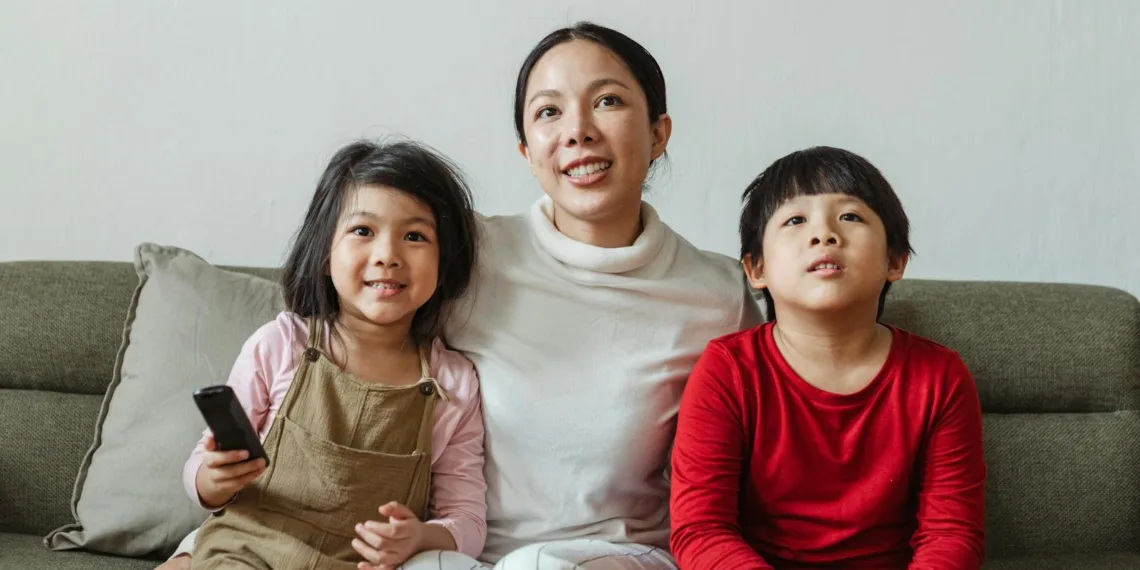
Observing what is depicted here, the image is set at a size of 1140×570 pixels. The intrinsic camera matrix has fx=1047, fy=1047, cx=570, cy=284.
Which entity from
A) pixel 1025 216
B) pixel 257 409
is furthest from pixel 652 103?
pixel 1025 216

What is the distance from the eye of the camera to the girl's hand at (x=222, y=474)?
1.30 metres

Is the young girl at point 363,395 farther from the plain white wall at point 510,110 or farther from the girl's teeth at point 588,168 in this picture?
the plain white wall at point 510,110

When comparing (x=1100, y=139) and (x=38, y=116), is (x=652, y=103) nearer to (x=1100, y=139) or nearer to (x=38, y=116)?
(x=1100, y=139)

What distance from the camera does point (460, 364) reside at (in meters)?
1.60

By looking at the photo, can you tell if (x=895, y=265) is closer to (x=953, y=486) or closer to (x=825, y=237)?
(x=825, y=237)

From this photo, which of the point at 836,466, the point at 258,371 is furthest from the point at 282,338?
the point at 836,466

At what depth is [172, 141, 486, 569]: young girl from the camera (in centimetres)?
143

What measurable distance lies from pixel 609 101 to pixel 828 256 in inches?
16.0

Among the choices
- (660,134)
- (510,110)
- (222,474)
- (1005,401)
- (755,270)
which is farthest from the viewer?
(510,110)

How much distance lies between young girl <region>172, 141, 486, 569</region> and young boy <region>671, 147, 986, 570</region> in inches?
14.1

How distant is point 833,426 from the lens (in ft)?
4.61

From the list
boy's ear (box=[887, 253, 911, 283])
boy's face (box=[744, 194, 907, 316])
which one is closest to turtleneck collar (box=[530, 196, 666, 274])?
boy's face (box=[744, 194, 907, 316])

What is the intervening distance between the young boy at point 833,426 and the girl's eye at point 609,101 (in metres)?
0.29

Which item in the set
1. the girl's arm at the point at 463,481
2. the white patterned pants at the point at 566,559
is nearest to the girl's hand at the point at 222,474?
the white patterned pants at the point at 566,559
